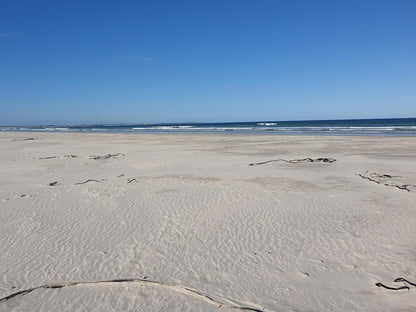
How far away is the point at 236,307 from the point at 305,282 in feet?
3.51

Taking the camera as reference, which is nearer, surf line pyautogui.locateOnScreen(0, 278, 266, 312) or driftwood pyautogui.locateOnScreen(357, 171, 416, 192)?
surf line pyautogui.locateOnScreen(0, 278, 266, 312)

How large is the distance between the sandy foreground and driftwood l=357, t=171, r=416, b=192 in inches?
3.0

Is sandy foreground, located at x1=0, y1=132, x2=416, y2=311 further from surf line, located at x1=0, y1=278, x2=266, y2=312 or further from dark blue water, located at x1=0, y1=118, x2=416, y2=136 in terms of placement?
dark blue water, located at x1=0, y1=118, x2=416, y2=136

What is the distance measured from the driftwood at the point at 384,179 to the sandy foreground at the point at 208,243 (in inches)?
3.0

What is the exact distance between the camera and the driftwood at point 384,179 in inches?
355

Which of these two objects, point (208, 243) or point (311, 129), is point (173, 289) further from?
point (311, 129)

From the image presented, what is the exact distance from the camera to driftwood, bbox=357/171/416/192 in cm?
901

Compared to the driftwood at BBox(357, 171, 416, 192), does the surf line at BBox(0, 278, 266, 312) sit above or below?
below

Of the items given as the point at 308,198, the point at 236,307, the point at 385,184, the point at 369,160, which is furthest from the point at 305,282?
the point at 369,160

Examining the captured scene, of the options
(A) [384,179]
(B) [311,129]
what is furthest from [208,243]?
(B) [311,129]

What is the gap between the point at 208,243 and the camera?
5.37 m

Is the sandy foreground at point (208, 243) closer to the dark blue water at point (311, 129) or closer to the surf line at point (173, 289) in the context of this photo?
the surf line at point (173, 289)

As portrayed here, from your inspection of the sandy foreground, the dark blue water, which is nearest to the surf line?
the sandy foreground

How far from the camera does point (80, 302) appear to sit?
A: 3.75 m
